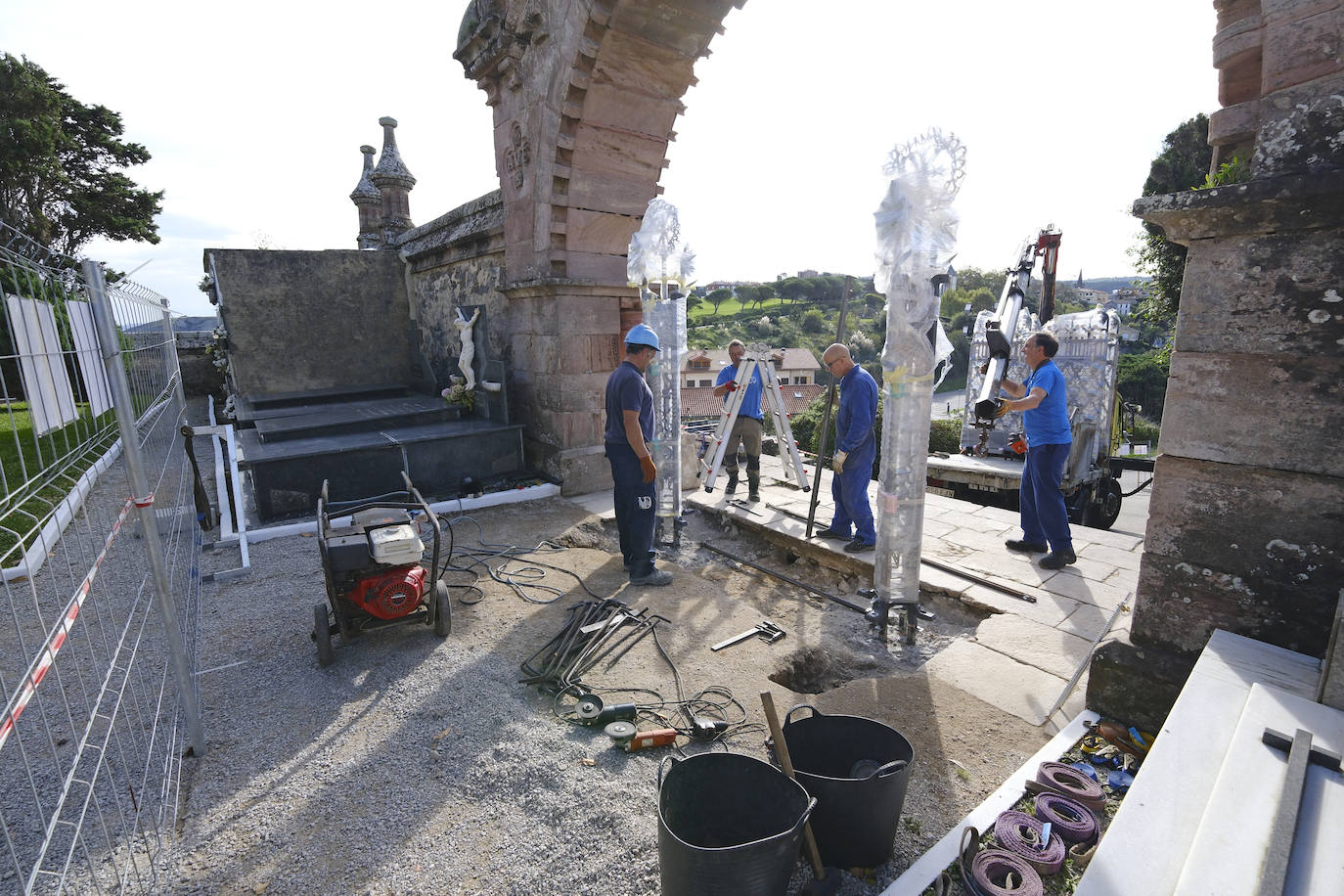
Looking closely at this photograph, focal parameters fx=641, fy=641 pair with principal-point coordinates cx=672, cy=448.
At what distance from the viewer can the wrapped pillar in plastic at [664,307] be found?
5672 millimetres

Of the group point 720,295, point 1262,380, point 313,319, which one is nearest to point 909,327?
point 1262,380

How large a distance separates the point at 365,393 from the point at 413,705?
8.39 meters

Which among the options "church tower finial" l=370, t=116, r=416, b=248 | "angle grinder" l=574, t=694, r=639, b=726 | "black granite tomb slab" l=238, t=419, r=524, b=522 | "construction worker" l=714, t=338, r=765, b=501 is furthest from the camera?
"church tower finial" l=370, t=116, r=416, b=248

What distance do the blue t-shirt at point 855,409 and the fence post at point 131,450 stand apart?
4.55 meters

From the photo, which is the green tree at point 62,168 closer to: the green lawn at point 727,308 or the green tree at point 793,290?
the green lawn at point 727,308

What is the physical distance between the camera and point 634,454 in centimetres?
500

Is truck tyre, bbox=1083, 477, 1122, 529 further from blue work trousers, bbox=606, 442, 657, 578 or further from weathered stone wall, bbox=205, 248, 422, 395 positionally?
weathered stone wall, bbox=205, 248, 422, 395

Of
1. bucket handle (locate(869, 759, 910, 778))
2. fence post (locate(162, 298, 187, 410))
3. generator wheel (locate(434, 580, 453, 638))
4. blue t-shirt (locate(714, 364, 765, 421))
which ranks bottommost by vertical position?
generator wheel (locate(434, 580, 453, 638))

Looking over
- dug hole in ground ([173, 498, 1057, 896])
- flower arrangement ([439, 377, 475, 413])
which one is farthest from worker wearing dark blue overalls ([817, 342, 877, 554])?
flower arrangement ([439, 377, 475, 413])

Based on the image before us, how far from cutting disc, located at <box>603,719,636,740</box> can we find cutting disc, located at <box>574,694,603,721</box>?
4.0 inches

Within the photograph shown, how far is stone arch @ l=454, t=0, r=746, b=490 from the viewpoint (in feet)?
21.1

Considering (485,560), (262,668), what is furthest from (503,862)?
(485,560)

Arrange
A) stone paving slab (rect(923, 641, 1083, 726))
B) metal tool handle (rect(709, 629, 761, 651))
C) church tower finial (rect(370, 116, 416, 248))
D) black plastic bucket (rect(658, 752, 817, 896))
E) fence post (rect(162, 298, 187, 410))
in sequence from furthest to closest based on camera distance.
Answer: church tower finial (rect(370, 116, 416, 248)) < fence post (rect(162, 298, 187, 410)) < metal tool handle (rect(709, 629, 761, 651)) < stone paving slab (rect(923, 641, 1083, 726)) < black plastic bucket (rect(658, 752, 817, 896))

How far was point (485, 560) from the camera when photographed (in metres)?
5.50
